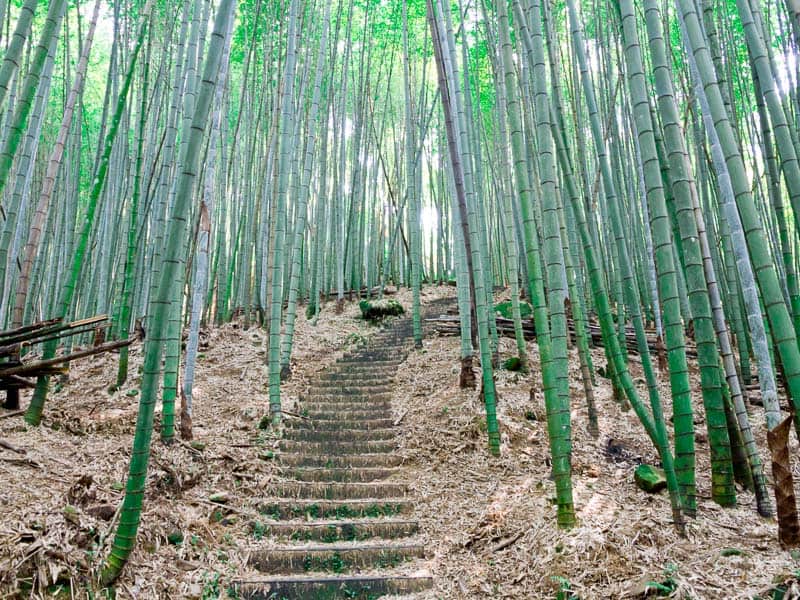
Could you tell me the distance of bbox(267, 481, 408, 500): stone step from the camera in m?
3.03

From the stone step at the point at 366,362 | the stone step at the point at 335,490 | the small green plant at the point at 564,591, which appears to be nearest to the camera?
the small green plant at the point at 564,591

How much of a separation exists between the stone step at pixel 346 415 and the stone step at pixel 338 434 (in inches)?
9.4

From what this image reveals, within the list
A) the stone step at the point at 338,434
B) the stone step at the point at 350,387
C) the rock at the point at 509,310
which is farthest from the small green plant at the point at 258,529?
the rock at the point at 509,310

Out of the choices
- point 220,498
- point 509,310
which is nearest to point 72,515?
point 220,498

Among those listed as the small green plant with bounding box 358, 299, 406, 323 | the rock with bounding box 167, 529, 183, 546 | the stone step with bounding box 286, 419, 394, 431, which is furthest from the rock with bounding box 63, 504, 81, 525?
the small green plant with bounding box 358, 299, 406, 323

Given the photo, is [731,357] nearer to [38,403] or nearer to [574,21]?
[574,21]

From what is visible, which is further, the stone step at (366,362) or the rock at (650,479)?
the stone step at (366,362)

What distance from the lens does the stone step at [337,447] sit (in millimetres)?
3564

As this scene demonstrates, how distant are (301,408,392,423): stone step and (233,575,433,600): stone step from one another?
6.16 ft

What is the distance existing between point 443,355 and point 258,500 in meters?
2.91

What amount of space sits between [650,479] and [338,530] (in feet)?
5.14

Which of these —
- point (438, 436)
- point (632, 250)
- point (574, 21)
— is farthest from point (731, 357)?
point (632, 250)

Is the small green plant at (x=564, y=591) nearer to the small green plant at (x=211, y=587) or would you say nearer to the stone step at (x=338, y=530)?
the stone step at (x=338, y=530)

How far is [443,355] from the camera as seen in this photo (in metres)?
5.46
